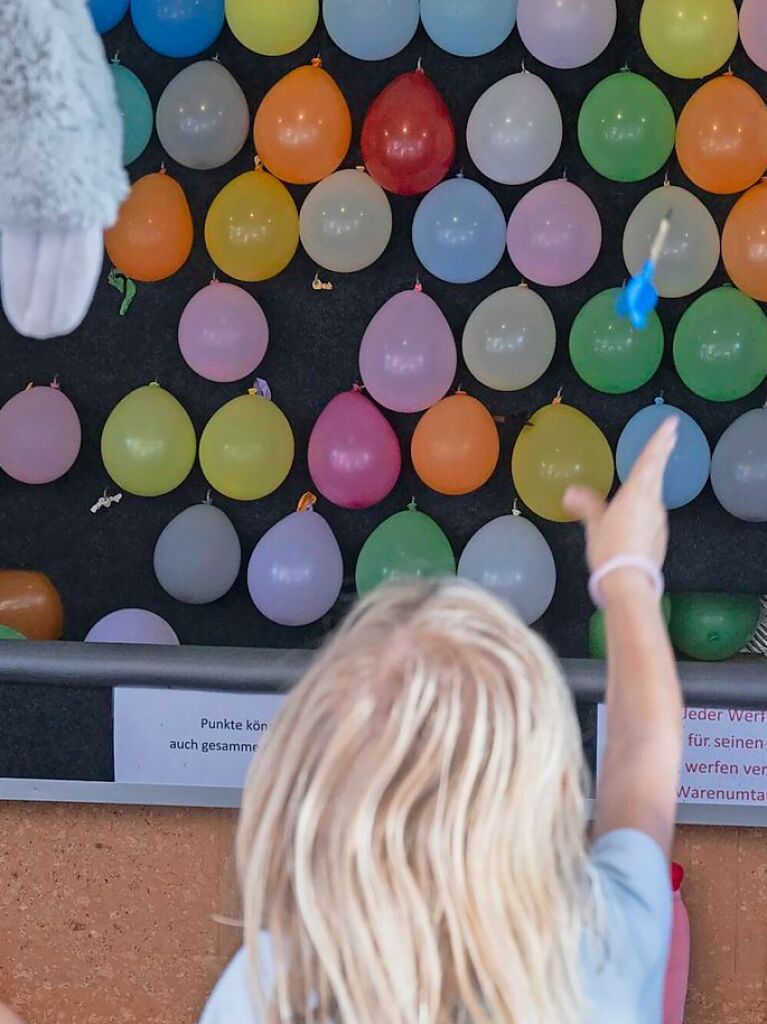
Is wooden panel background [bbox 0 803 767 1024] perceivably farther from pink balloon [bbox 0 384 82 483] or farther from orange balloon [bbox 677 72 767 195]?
orange balloon [bbox 677 72 767 195]

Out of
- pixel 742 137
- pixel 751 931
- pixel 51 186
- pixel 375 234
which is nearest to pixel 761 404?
pixel 742 137

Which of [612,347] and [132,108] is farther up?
[132,108]

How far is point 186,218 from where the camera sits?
2.23 metres

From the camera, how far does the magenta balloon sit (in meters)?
2.17

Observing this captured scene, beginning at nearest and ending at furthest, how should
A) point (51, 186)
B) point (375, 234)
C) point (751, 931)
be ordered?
point (51, 186) < point (751, 931) < point (375, 234)

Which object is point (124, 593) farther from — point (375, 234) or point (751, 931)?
point (751, 931)

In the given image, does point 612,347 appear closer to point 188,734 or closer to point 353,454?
point 353,454

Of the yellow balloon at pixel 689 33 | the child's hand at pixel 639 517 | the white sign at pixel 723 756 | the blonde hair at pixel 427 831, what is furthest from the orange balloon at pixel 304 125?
the blonde hair at pixel 427 831

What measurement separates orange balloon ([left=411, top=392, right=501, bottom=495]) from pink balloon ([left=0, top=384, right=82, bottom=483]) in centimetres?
62

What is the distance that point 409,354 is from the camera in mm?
2125

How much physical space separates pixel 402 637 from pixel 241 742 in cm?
104

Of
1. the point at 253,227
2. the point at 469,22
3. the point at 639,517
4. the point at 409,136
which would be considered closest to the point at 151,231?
the point at 253,227

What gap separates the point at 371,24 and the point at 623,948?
1.70 metres

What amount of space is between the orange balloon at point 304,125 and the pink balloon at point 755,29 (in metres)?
0.65
